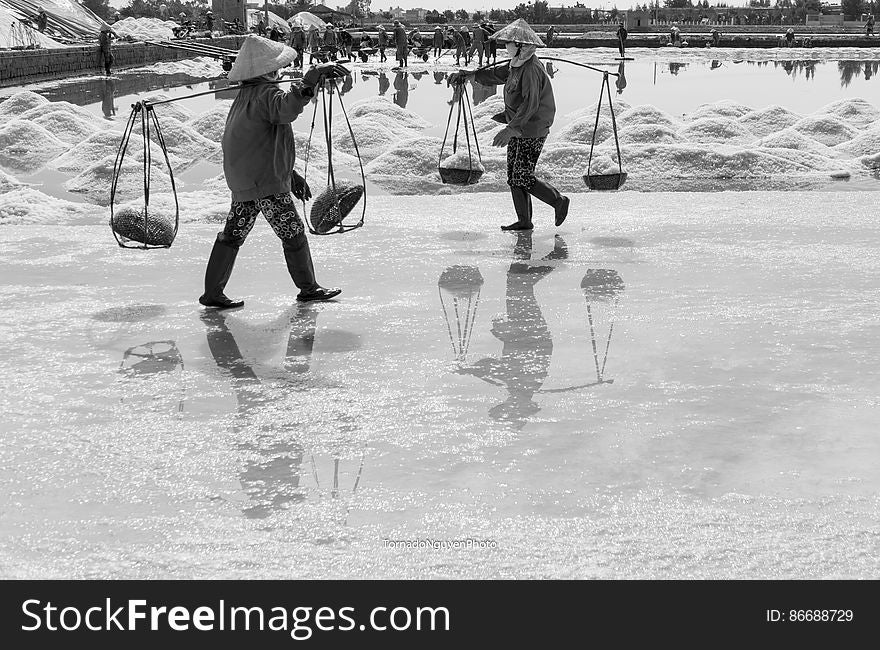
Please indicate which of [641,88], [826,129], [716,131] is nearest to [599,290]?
[716,131]

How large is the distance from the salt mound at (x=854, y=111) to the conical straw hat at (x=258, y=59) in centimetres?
1025

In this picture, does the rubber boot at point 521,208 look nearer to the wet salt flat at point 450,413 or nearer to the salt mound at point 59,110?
the wet salt flat at point 450,413

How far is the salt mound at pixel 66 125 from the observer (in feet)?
42.9

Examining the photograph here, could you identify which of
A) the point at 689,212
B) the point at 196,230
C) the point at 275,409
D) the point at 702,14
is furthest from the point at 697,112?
the point at 702,14

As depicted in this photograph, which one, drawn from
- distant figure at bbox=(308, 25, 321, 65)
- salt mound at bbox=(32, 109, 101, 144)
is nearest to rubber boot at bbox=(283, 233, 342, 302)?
salt mound at bbox=(32, 109, 101, 144)

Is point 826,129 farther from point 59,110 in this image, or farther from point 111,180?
point 59,110

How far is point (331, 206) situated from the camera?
605 cm

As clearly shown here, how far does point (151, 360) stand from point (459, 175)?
3.65m

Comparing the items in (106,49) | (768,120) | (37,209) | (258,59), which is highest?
(106,49)

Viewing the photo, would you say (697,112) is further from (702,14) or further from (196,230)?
(702,14)

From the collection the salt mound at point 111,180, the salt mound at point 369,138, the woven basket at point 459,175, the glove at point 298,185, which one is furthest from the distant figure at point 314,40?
the glove at point 298,185

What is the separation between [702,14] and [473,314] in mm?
84279

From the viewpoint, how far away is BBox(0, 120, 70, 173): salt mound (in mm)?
11586

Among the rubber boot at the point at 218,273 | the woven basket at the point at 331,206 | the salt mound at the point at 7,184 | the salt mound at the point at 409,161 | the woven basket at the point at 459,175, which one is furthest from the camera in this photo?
the salt mound at the point at 409,161
